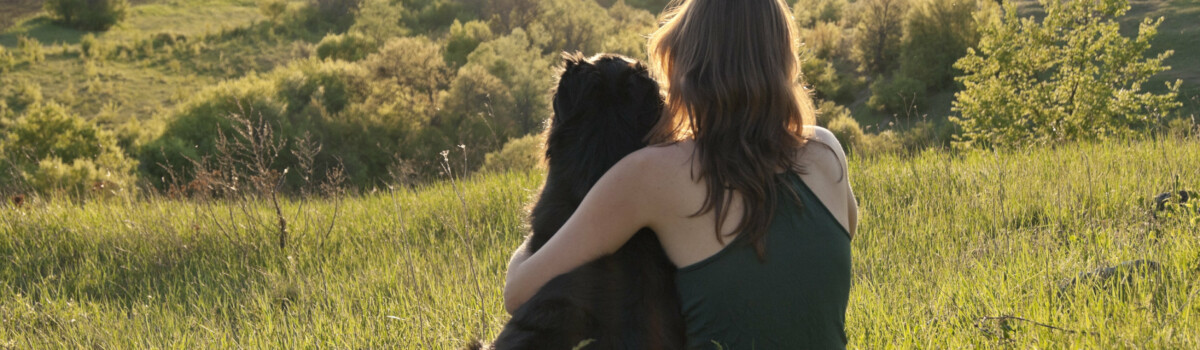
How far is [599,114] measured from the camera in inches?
87.7

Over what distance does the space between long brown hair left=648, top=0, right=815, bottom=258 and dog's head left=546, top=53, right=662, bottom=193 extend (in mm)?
166

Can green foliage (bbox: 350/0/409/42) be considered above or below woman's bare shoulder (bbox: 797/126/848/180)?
below

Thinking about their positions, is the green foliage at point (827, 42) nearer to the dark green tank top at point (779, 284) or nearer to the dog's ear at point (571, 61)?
the dog's ear at point (571, 61)

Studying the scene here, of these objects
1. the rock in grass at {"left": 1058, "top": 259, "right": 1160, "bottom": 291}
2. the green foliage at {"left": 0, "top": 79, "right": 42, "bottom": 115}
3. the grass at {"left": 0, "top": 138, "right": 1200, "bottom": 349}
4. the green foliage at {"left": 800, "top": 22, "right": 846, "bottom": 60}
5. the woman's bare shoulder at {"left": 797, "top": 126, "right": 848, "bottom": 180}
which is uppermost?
the woman's bare shoulder at {"left": 797, "top": 126, "right": 848, "bottom": 180}

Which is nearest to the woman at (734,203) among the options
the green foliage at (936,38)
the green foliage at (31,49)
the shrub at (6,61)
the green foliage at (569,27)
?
the green foliage at (936,38)

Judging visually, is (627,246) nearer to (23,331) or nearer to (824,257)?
(824,257)

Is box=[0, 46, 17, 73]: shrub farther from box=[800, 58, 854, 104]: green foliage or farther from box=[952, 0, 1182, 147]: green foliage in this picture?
box=[952, 0, 1182, 147]: green foliage

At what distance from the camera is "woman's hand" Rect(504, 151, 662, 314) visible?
6.06 feet

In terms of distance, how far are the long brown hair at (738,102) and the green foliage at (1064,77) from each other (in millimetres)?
13243

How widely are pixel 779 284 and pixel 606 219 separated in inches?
17.4

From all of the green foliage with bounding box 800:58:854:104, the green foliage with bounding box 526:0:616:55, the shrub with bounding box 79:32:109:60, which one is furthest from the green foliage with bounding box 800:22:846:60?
the shrub with bounding box 79:32:109:60

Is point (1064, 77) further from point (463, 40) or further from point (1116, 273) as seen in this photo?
point (463, 40)

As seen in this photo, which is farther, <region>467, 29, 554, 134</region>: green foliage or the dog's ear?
<region>467, 29, 554, 134</region>: green foliage

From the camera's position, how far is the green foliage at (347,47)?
43.5m
